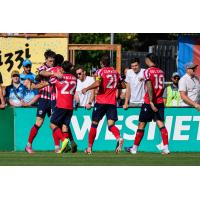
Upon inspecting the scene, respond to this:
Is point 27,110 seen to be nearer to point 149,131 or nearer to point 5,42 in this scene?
point 149,131

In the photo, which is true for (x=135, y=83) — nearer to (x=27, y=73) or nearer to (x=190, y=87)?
(x=190, y=87)

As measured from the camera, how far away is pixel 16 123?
22.4m

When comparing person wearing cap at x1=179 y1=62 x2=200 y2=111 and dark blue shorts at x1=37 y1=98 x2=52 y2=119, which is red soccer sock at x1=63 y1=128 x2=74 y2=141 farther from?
person wearing cap at x1=179 y1=62 x2=200 y2=111

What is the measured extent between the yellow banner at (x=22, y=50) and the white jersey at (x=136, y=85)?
Answer: 531cm

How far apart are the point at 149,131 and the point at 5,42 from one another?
7271 millimetres

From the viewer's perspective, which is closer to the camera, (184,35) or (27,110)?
(27,110)

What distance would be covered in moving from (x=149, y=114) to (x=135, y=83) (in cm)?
215

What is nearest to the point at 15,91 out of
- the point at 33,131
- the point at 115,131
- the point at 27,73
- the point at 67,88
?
the point at 27,73

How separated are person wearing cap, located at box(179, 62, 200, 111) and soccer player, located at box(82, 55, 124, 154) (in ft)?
5.56

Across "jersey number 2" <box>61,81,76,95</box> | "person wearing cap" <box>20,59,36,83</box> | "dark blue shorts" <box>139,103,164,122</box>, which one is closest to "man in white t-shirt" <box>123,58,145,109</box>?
"dark blue shorts" <box>139,103,164,122</box>

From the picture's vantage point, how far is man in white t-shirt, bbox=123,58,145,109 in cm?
2270

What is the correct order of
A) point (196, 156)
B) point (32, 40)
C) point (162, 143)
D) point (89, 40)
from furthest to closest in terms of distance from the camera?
1. point (89, 40)
2. point (32, 40)
3. point (162, 143)
4. point (196, 156)

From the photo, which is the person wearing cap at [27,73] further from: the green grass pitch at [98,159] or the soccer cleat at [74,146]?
the soccer cleat at [74,146]

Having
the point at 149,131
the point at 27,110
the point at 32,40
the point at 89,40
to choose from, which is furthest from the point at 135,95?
the point at 89,40
